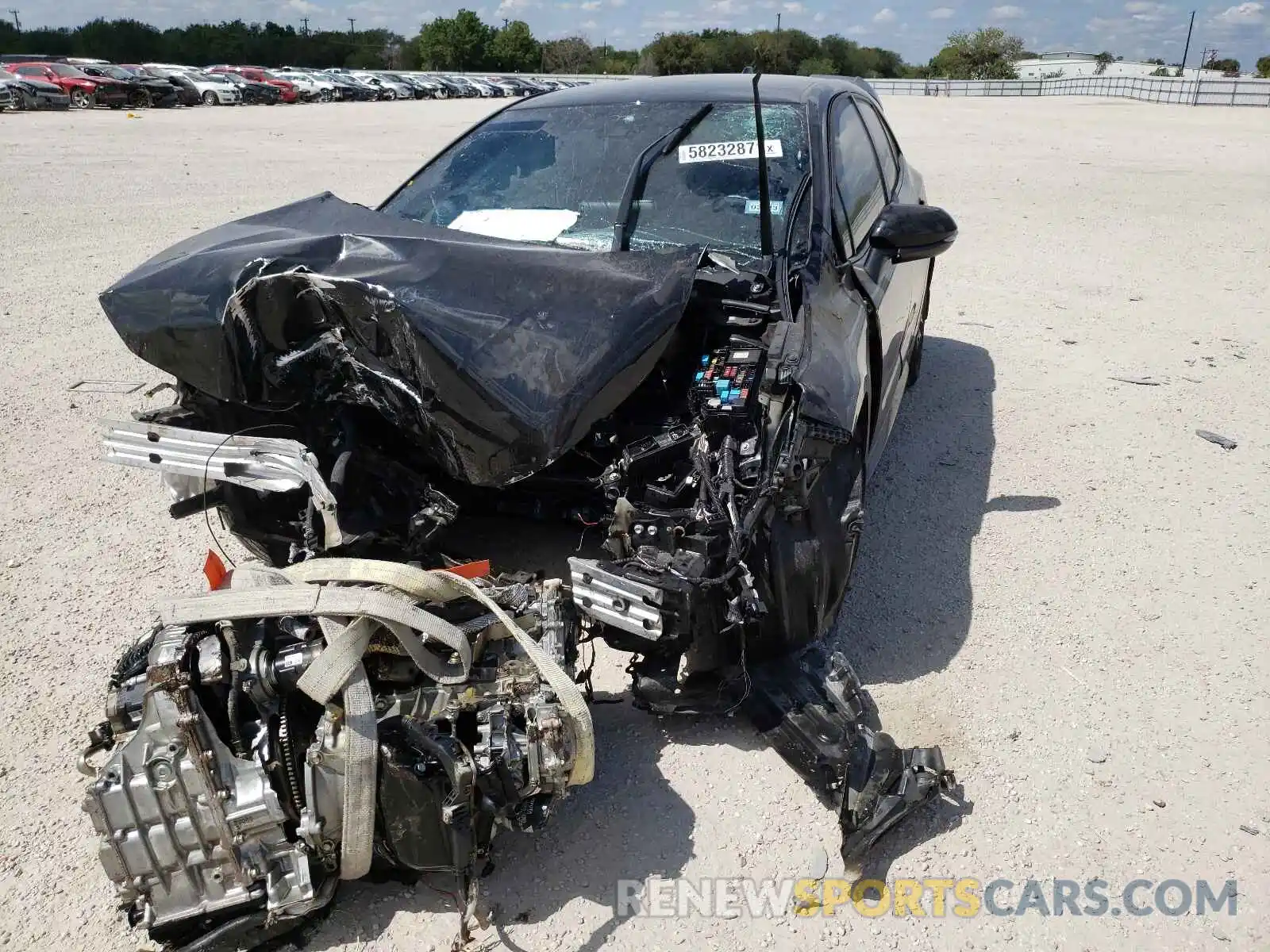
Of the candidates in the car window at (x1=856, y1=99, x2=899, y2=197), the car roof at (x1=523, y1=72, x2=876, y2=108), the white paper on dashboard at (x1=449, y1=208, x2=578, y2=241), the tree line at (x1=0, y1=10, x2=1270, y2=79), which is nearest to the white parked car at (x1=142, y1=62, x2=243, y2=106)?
the tree line at (x1=0, y1=10, x2=1270, y2=79)

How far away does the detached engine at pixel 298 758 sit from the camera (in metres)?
2.12

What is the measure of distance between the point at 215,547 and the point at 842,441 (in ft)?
8.97

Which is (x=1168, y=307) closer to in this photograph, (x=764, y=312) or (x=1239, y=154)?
(x=764, y=312)

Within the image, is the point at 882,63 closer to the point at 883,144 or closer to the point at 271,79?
the point at 271,79

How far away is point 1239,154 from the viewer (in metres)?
15.8

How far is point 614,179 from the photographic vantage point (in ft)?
11.8

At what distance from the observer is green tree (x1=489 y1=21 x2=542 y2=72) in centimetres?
6794

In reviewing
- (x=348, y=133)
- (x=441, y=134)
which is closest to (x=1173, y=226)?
(x=441, y=134)

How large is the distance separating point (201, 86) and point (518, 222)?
3326 centimetres

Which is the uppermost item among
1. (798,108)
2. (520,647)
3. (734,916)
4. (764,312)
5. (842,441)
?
(798,108)

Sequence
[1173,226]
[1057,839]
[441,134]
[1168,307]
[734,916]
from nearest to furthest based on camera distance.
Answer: [734,916] → [1057,839] → [1168,307] → [1173,226] → [441,134]

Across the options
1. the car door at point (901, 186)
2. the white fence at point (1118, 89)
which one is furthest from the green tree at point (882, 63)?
the car door at point (901, 186)

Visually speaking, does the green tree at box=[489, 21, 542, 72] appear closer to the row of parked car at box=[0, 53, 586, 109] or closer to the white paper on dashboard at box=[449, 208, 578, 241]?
the row of parked car at box=[0, 53, 586, 109]

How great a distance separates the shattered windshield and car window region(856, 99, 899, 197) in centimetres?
102
